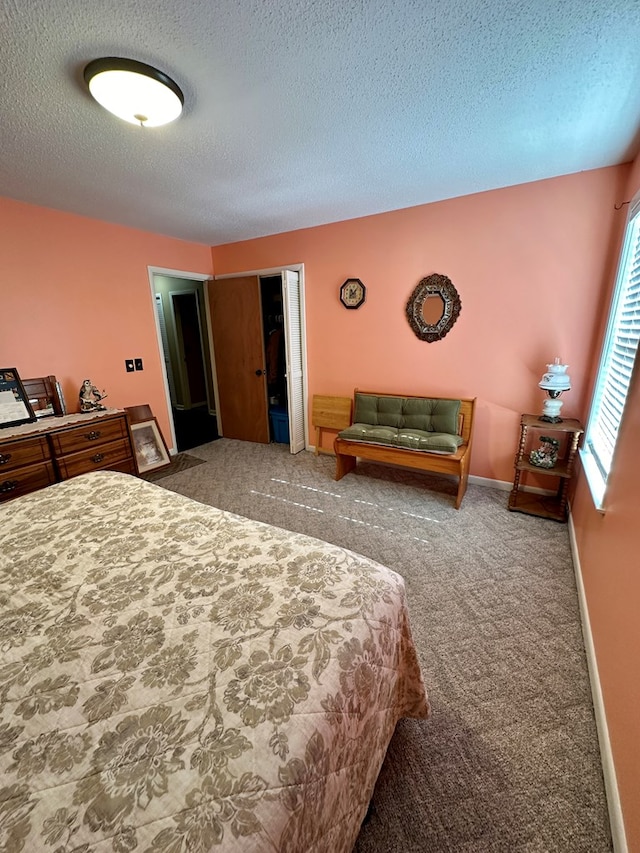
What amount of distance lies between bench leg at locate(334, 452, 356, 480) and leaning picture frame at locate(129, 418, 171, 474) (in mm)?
1830

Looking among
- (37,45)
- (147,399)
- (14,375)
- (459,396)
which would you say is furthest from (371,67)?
(147,399)

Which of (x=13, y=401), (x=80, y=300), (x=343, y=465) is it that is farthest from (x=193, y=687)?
(x=80, y=300)

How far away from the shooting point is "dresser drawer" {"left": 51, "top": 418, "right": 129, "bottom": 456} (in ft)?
8.16

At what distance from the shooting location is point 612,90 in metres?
1.53

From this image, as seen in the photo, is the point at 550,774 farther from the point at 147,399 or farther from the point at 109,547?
the point at 147,399

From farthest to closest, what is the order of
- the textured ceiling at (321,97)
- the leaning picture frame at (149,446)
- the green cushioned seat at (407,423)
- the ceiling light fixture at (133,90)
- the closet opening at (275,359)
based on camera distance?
1. the closet opening at (275,359)
2. the leaning picture frame at (149,446)
3. the green cushioned seat at (407,423)
4. the ceiling light fixture at (133,90)
5. the textured ceiling at (321,97)

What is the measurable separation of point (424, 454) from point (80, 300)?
3.25 metres

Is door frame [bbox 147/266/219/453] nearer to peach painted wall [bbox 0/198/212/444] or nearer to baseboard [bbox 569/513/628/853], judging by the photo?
peach painted wall [bbox 0/198/212/444]

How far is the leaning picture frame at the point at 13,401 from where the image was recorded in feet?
8.13

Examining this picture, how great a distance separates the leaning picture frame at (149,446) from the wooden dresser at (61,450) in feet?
1.65

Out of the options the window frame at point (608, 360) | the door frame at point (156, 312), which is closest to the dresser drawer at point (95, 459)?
the door frame at point (156, 312)

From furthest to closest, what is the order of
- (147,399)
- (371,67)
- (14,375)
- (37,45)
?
(147,399) → (14,375) → (371,67) → (37,45)

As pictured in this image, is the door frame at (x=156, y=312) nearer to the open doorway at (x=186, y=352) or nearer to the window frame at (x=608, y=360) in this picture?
the open doorway at (x=186, y=352)

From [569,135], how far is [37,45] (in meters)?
2.48
